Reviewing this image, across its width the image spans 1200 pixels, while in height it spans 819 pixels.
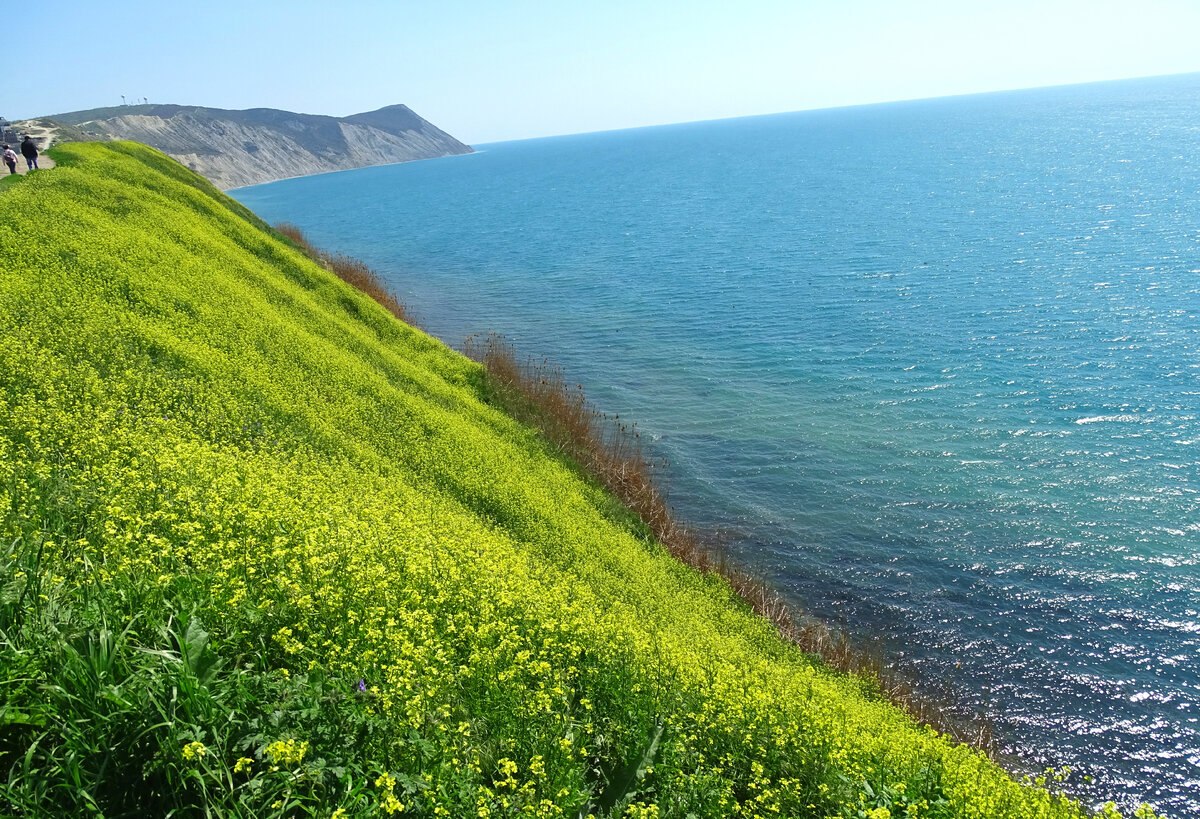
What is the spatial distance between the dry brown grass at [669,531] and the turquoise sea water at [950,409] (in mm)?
870

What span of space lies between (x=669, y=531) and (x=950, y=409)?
17.9 metres

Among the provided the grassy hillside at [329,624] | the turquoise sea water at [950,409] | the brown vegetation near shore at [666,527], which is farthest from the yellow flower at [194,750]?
the turquoise sea water at [950,409]

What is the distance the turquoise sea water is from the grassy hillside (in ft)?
19.7

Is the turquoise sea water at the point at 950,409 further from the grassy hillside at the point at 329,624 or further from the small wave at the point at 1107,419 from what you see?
the grassy hillside at the point at 329,624

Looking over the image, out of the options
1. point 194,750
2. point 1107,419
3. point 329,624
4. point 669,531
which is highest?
point 194,750

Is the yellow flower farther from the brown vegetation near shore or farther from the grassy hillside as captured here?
the brown vegetation near shore

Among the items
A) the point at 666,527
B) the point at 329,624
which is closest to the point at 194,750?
the point at 329,624

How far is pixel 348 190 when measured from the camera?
17088 centimetres

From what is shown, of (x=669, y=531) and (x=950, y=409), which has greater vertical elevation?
(x=950, y=409)

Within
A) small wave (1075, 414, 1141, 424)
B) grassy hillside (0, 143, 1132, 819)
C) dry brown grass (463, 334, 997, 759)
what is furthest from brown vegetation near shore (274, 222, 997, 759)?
small wave (1075, 414, 1141, 424)

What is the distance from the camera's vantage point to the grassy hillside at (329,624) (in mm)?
6141

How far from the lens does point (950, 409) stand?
107 feet

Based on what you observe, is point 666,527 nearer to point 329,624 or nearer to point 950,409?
point 329,624

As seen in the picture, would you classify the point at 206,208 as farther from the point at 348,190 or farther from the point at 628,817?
the point at 348,190
